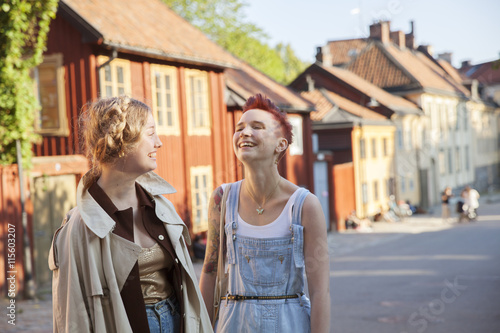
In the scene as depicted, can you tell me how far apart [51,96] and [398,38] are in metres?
41.0

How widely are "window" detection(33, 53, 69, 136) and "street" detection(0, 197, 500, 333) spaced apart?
4974mm

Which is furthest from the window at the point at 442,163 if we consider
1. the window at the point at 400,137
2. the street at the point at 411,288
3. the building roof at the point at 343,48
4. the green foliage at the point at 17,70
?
the green foliage at the point at 17,70

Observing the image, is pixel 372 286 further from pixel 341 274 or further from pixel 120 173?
pixel 120 173

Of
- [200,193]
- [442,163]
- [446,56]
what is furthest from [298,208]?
[446,56]

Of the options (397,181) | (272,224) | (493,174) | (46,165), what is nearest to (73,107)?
(46,165)

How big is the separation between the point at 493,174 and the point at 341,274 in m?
51.6

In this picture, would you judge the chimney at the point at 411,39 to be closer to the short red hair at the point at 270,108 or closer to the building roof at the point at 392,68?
the building roof at the point at 392,68

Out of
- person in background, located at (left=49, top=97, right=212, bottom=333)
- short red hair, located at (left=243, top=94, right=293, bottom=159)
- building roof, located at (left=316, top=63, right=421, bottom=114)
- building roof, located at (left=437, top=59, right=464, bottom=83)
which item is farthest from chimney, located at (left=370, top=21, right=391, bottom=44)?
person in background, located at (left=49, top=97, right=212, bottom=333)

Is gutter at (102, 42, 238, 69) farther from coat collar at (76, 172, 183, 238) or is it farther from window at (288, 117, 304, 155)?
coat collar at (76, 172, 183, 238)

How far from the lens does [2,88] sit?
11.9m

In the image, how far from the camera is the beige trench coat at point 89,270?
2.66 meters

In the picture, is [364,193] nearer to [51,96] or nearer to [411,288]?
[51,96]

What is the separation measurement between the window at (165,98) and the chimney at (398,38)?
37267 millimetres

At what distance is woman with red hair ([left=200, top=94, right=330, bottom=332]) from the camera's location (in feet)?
10.8
